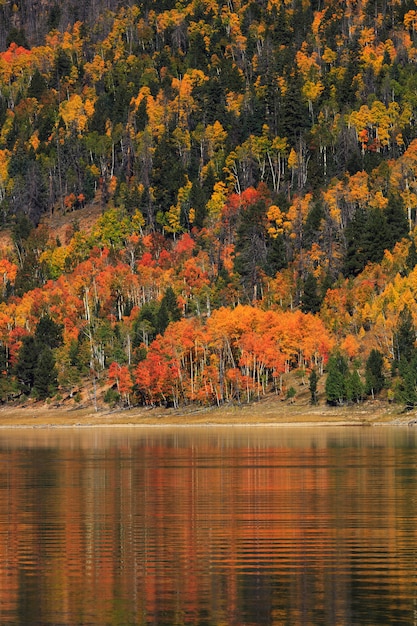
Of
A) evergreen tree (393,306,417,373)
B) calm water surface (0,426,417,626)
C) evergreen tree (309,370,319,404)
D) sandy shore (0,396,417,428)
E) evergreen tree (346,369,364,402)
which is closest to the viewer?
calm water surface (0,426,417,626)

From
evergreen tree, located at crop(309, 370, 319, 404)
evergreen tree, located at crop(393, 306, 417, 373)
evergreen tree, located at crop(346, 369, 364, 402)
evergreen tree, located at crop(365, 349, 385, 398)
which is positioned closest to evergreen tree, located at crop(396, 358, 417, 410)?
evergreen tree, located at crop(365, 349, 385, 398)

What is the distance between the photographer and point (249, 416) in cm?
17825

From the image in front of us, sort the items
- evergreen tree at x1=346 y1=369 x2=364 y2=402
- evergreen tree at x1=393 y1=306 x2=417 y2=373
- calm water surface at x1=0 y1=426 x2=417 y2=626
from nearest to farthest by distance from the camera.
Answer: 1. calm water surface at x1=0 y1=426 x2=417 y2=626
2. evergreen tree at x1=346 y1=369 x2=364 y2=402
3. evergreen tree at x1=393 y1=306 x2=417 y2=373

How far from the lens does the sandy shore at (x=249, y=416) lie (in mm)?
169375

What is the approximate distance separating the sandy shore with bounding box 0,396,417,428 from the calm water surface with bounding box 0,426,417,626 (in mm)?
73428

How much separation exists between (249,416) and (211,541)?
129m

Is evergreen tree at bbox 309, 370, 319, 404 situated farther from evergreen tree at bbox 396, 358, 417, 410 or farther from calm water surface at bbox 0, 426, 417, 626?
calm water surface at bbox 0, 426, 417, 626

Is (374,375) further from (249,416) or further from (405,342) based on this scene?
(249,416)

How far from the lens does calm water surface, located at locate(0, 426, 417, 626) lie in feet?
121

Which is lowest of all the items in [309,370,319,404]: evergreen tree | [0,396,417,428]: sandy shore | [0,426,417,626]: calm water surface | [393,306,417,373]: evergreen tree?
[0,396,417,428]: sandy shore

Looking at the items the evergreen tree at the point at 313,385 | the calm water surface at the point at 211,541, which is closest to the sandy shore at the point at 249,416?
the evergreen tree at the point at 313,385

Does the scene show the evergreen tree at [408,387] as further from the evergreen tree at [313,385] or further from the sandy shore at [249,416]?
the evergreen tree at [313,385]

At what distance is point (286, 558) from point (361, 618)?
1026cm

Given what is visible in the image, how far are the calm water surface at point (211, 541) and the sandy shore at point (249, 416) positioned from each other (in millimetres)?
73428
